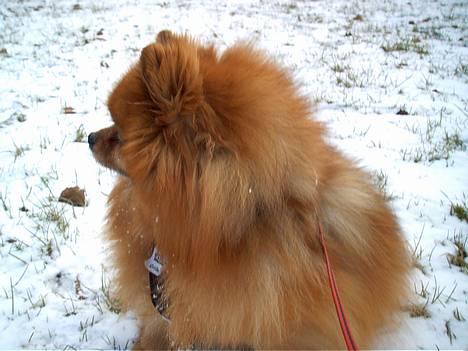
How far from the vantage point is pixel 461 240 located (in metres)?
2.59

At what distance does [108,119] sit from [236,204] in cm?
354

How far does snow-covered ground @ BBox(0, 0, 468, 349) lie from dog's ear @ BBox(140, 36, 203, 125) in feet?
1.86

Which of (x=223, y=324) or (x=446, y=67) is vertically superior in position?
(x=446, y=67)

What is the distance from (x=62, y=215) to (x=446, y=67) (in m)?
5.82

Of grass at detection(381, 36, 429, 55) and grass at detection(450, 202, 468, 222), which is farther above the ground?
grass at detection(381, 36, 429, 55)

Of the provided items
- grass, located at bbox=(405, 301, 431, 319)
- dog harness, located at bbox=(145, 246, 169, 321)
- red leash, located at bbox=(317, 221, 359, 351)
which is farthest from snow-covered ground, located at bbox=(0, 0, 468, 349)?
red leash, located at bbox=(317, 221, 359, 351)

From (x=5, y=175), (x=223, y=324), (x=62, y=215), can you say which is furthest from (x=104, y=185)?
(x=223, y=324)

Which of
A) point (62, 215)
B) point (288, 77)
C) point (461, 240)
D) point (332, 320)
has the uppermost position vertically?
point (288, 77)

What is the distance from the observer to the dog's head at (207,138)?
1267 millimetres

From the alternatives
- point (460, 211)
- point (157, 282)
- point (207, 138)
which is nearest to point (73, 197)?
point (157, 282)

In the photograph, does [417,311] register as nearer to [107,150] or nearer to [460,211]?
[460,211]

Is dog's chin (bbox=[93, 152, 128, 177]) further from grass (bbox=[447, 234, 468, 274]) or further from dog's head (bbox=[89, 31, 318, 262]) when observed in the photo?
grass (bbox=[447, 234, 468, 274])

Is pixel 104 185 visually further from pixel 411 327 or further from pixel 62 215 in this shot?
pixel 411 327

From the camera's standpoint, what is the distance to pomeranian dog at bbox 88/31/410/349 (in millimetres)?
1291
